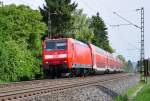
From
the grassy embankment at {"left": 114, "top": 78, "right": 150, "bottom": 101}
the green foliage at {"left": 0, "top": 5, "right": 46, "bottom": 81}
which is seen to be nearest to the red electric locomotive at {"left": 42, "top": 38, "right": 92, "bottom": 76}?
the green foliage at {"left": 0, "top": 5, "right": 46, "bottom": 81}

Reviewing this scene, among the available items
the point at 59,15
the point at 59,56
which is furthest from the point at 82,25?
the point at 59,56

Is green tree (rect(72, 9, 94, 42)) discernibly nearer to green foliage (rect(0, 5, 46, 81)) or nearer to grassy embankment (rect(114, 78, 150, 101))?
green foliage (rect(0, 5, 46, 81))

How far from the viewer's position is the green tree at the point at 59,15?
280 feet

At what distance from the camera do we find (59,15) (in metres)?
85.9

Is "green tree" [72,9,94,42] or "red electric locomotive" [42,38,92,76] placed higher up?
"green tree" [72,9,94,42]

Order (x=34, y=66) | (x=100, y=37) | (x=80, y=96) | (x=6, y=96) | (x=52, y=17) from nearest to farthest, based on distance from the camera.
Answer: (x=6, y=96)
(x=80, y=96)
(x=34, y=66)
(x=52, y=17)
(x=100, y=37)

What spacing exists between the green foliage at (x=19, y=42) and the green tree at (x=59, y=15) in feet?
59.2

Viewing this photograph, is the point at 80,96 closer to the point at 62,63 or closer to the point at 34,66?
the point at 62,63

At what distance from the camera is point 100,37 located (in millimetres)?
133250

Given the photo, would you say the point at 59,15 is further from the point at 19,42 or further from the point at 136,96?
the point at 136,96

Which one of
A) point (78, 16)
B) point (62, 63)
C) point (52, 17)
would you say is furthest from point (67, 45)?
point (78, 16)

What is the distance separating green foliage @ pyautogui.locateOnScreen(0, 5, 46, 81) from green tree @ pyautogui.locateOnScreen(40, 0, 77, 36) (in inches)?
711

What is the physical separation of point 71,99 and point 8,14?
43.6 meters

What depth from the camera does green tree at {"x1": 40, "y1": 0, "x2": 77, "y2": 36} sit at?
280 ft
